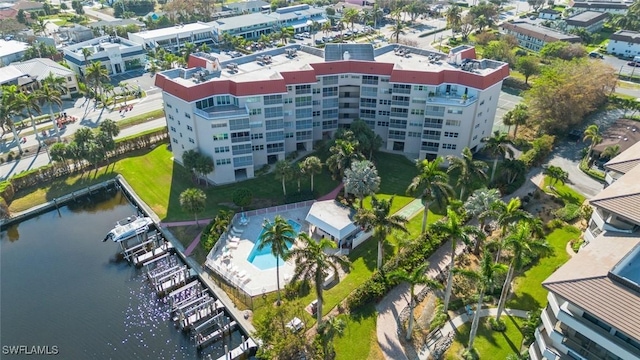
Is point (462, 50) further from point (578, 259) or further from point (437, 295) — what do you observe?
point (578, 259)

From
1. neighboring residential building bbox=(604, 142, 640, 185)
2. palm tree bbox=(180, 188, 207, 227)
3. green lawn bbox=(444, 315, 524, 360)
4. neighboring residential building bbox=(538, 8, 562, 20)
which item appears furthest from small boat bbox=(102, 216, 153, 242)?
neighboring residential building bbox=(538, 8, 562, 20)

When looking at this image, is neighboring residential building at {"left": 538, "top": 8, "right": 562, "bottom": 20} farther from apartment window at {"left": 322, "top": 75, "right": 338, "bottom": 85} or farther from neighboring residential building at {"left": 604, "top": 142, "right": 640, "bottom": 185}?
neighboring residential building at {"left": 604, "top": 142, "right": 640, "bottom": 185}

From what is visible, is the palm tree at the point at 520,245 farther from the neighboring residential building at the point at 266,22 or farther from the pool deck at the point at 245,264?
the neighboring residential building at the point at 266,22

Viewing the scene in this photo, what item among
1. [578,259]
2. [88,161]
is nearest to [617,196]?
[578,259]

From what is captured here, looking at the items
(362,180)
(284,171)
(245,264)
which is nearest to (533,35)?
(362,180)

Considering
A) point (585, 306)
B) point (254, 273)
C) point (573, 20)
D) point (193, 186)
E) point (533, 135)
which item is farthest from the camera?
point (573, 20)
